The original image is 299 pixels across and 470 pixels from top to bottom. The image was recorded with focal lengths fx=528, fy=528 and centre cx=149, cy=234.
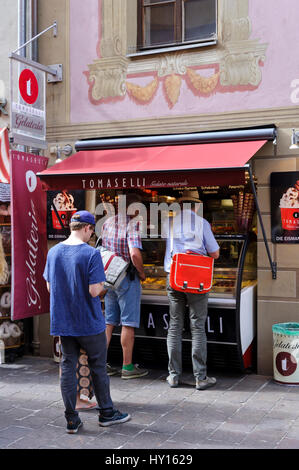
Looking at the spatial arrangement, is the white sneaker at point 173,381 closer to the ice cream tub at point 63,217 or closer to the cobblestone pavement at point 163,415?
the cobblestone pavement at point 163,415

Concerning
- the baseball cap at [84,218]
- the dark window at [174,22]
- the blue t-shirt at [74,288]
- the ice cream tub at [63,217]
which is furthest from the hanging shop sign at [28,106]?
the blue t-shirt at [74,288]

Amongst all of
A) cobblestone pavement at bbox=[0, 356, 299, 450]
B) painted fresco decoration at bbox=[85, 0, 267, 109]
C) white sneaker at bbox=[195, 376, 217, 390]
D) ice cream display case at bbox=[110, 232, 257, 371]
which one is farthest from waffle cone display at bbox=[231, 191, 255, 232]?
white sneaker at bbox=[195, 376, 217, 390]

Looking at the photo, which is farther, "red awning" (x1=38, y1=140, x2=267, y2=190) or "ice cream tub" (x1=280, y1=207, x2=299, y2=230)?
"ice cream tub" (x1=280, y1=207, x2=299, y2=230)

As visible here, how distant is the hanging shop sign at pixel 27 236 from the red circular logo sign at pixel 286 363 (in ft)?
9.79

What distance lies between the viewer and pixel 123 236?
5871 millimetres

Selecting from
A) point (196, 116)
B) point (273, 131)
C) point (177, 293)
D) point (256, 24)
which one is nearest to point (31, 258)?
point (177, 293)

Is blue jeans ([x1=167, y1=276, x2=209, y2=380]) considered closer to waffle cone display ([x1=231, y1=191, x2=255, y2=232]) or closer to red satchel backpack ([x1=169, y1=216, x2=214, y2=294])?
red satchel backpack ([x1=169, y1=216, x2=214, y2=294])

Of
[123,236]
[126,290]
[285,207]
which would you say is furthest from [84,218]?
[285,207]

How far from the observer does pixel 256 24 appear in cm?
604

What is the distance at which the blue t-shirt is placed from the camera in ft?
13.7

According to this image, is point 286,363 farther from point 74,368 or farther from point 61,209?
point 61,209

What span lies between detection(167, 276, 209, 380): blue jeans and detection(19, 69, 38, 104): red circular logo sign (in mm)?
2919

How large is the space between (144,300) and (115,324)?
444mm

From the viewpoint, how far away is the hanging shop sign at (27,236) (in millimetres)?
6383
